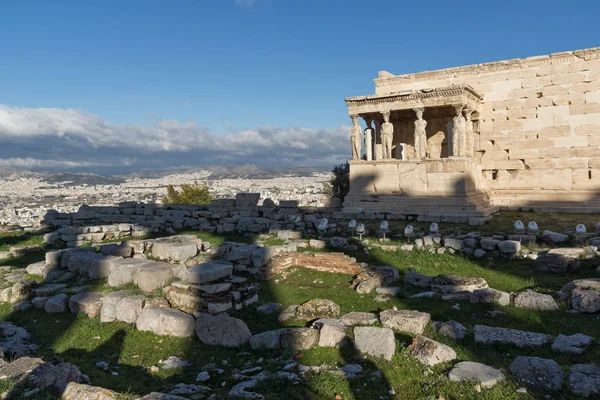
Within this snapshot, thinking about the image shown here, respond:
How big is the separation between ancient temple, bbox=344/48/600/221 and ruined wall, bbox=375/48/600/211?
4 cm

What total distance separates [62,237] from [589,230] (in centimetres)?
1905

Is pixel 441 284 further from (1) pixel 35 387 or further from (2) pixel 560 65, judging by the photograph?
(2) pixel 560 65

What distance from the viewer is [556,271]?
11008mm

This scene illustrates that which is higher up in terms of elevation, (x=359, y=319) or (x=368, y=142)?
(x=368, y=142)

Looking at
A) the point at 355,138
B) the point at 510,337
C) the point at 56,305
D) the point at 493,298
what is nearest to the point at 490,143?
the point at 355,138

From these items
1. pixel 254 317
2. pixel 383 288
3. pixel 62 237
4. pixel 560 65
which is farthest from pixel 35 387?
pixel 560 65

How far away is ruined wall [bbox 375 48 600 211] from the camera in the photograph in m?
19.3

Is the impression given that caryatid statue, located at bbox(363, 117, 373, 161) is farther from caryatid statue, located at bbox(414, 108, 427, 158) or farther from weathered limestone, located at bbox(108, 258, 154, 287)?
weathered limestone, located at bbox(108, 258, 154, 287)

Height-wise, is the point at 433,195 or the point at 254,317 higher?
the point at 433,195

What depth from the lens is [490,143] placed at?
21.7 meters

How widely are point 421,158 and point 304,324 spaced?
45.9 ft

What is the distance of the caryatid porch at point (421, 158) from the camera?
63.8 feet

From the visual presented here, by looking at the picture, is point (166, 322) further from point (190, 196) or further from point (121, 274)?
point (190, 196)

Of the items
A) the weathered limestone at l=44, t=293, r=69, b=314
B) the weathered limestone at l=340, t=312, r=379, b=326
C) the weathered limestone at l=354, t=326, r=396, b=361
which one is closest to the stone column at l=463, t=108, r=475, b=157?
the weathered limestone at l=340, t=312, r=379, b=326
